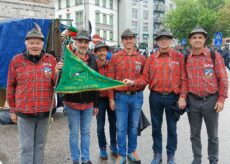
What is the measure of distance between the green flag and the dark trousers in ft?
3.62

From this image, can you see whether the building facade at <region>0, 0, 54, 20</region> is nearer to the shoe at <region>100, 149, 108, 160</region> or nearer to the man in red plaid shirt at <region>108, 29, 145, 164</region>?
the shoe at <region>100, 149, 108, 160</region>

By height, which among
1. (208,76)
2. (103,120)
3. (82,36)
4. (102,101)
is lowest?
(103,120)

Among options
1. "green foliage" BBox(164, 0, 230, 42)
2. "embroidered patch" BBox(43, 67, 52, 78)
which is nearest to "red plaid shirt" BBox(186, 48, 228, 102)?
"embroidered patch" BBox(43, 67, 52, 78)

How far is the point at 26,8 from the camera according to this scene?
24047mm

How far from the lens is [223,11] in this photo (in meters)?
44.8

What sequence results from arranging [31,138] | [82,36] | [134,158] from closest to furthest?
[31,138] < [82,36] < [134,158]

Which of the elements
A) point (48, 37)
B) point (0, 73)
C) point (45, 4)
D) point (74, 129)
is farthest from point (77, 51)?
Result: point (45, 4)

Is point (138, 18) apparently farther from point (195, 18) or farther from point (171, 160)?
point (171, 160)

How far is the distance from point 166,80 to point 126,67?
2.05 ft

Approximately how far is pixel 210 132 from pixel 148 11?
201 feet

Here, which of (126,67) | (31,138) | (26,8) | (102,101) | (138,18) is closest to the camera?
(31,138)

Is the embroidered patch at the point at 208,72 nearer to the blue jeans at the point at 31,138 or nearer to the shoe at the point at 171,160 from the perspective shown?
the shoe at the point at 171,160

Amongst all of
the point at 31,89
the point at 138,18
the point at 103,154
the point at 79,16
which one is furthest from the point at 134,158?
the point at 138,18

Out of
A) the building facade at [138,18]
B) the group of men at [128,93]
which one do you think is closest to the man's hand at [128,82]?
the group of men at [128,93]
